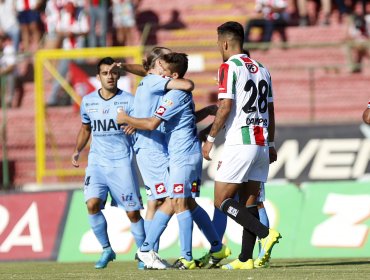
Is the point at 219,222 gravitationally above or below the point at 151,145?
below

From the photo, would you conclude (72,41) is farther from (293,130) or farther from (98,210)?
(98,210)

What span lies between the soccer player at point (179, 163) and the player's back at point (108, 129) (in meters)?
0.96

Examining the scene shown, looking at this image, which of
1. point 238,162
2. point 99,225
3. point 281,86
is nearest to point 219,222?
point 99,225

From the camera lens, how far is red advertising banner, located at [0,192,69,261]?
56.2 feet

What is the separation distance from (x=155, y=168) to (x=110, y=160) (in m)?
1.00

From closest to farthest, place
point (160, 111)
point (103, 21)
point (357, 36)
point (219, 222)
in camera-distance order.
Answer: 1. point (160, 111)
2. point (219, 222)
3. point (357, 36)
4. point (103, 21)

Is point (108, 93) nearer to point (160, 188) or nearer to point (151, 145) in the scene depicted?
point (151, 145)

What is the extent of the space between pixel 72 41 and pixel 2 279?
42.1 feet

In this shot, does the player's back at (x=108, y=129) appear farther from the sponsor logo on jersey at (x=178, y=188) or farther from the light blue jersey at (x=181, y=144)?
the sponsor logo on jersey at (x=178, y=188)

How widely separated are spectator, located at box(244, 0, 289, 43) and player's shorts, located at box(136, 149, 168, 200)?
10.4 metres

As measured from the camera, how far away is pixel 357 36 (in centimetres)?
2308

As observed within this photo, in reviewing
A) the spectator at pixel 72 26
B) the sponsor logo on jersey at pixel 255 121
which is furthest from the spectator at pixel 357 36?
the sponsor logo on jersey at pixel 255 121

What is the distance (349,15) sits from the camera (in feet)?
77.7

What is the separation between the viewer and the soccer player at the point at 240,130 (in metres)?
11.8
